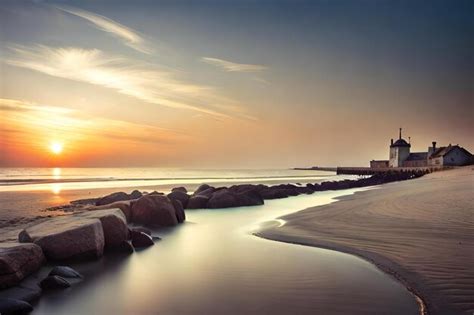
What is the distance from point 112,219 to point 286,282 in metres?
5.08

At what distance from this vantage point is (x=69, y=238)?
25.4ft

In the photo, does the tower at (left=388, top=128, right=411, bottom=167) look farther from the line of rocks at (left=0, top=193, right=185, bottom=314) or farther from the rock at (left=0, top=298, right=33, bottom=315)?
the rock at (left=0, top=298, right=33, bottom=315)

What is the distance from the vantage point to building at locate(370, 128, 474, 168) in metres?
69.8

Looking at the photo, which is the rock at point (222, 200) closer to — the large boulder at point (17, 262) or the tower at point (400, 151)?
the large boulder at point (17, 262)

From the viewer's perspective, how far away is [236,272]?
6.86m

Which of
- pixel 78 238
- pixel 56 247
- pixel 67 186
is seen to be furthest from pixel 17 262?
pixel 67 186

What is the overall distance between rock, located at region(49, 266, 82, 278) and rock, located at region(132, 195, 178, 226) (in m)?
6.18

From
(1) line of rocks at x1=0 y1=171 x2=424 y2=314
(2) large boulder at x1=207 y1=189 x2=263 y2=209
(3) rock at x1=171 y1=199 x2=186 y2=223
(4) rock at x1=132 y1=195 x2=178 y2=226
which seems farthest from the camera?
(2) large boulder at x1=207 y1=189 x2=263 y2=209

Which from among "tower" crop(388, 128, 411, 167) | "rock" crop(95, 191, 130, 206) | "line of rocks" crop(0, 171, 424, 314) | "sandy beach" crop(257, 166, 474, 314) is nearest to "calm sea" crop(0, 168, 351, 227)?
"rock" crop(95, 191, 130, 206)

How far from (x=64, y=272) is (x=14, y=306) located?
1484 millimetres

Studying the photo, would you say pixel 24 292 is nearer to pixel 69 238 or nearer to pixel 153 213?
pixel 69 238

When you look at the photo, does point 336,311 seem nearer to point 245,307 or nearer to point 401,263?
point 245,307

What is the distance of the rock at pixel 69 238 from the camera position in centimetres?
755

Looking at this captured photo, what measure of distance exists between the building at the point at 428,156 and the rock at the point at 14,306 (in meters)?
78.1
